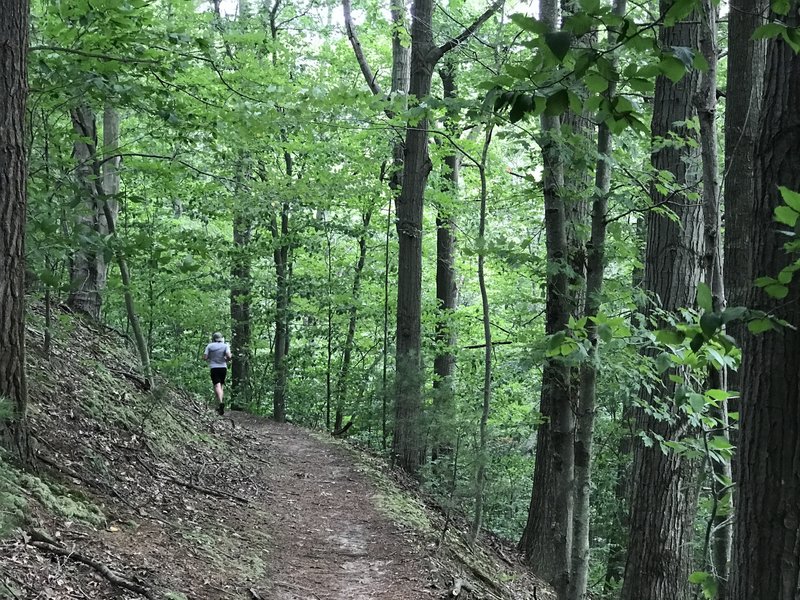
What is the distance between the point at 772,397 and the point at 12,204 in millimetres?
4660

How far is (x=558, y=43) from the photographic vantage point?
169cm

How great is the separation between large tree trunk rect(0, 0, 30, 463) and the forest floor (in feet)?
1.97

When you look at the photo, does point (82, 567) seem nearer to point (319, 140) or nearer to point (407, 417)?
point (407, 417)

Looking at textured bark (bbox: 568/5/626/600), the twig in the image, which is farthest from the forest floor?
textured bark (bbox: 568/5/626/600)

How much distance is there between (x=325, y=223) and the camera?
15812 millimetres

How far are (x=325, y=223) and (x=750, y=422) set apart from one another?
1382cm

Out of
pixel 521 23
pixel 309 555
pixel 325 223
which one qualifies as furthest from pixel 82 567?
pixel 325 223

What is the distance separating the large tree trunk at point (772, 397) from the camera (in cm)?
240

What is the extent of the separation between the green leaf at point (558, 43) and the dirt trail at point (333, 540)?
193 inches

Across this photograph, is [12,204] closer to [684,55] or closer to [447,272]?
[684,55]

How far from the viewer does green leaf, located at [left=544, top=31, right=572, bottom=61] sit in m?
1.67

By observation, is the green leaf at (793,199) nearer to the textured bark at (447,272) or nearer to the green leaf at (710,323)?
the green leaf at (710,323)

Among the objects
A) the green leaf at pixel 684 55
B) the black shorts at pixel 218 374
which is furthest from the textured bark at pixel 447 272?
the green leaf at pixel 684 55

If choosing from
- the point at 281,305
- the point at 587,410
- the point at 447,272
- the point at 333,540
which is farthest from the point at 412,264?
the point at 281,305
